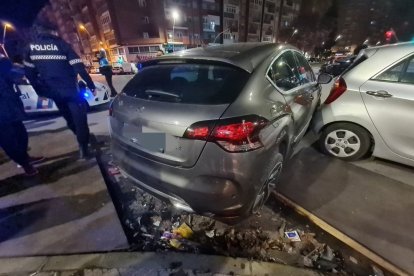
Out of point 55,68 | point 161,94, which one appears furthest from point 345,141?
point 55,68

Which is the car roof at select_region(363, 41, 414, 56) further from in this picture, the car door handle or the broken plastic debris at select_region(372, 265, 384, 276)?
the broken plastic debris at select_region(372, 265, 384, 276)

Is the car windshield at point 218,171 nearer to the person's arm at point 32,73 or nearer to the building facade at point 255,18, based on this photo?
the person's arm at point 32,73

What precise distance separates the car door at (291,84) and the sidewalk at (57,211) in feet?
6.81

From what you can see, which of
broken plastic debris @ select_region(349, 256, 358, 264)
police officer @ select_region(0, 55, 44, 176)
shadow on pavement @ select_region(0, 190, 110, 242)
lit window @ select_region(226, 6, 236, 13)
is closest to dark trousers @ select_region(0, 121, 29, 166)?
police officer @ select_region(0, 55, 44, 176)

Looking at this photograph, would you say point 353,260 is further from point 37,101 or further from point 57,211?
point 37,101

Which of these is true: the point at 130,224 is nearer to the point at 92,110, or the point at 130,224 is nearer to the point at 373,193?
the point at 373,193

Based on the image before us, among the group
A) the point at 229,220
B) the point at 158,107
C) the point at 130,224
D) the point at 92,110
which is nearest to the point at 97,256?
the point at 130,224

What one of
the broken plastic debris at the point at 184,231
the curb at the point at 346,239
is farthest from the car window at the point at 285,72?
the broken plastic debris at the point at 184,231

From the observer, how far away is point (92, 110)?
6645 mm

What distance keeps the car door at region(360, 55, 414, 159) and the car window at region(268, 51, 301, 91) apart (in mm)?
941

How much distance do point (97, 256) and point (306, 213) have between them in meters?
2.03

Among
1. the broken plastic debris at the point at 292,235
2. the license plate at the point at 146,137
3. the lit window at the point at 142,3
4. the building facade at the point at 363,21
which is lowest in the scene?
the broken plastic debris at the point at 292,235

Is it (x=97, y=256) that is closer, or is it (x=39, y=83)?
(x=97, y=256)

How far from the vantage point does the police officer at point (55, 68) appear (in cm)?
305
